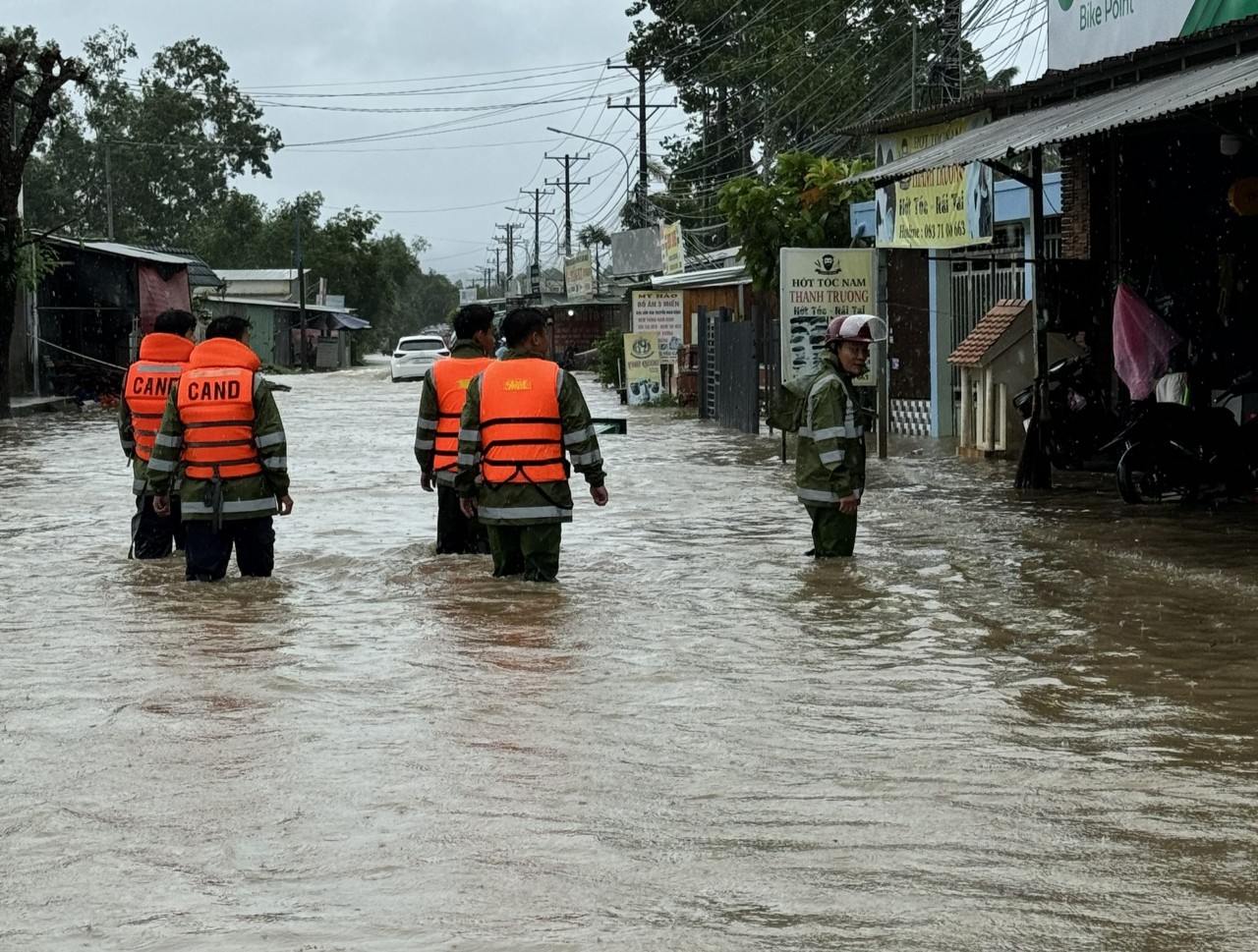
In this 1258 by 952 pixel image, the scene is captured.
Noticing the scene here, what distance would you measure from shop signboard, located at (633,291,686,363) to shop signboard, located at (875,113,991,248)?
478 inches

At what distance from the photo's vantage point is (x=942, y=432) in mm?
22750

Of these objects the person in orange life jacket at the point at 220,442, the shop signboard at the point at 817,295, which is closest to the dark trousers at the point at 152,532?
the person in orange life jacket at the point at 220,442

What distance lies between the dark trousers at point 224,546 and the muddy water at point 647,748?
163 mm

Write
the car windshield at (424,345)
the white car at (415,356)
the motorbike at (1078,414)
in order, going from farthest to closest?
the car windshield at (424,345) → the white car at (415,356) → the motorbike at (1078,414)

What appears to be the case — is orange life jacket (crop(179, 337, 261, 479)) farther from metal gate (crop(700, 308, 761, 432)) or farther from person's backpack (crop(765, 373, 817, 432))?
metal gate (crop(700, 308, 761, 432))

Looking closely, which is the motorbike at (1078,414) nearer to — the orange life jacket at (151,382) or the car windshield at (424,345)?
the orange life jacket at (151,382)

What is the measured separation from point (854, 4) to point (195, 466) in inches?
1887

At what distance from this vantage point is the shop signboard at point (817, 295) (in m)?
19.3

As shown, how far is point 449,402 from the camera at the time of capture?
37.0 feet

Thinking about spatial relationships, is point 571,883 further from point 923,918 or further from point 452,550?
point 452,550

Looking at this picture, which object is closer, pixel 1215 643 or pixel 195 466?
pixel 1215 643

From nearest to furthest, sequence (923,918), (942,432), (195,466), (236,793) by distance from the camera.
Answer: (923,918) < (236,793) < (195,466) < (942,432)

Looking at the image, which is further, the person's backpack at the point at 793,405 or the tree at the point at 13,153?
the tree at the point at 13,153

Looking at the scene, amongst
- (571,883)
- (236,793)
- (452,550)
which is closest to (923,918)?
(571,883)
